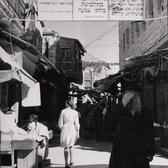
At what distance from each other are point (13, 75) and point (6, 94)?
5.65m

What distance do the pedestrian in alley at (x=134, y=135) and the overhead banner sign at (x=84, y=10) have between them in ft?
15.4

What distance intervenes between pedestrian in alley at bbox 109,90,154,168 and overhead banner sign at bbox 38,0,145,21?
185 inches

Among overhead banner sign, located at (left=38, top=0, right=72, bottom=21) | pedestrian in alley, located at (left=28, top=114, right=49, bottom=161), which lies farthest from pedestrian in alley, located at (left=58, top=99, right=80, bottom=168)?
overhead banner sign, located at (left=38, top=0, right=72, bottom=21)

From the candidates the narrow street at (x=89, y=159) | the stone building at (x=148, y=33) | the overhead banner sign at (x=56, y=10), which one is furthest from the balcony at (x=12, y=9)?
the stone building at (x=148, y=33)

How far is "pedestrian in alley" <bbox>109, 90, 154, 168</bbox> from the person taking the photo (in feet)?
21.8

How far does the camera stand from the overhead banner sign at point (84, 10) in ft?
36.3

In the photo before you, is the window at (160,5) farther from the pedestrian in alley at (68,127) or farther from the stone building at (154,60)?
the pedestrian in alley at (68,127)

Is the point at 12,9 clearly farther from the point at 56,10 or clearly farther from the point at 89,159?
the point at 89,159

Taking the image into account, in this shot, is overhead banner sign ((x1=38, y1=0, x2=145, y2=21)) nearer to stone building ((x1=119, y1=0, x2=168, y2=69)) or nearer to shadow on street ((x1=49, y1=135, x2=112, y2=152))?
stone building ((x1=119, y1=0, x2=168, y2=69))

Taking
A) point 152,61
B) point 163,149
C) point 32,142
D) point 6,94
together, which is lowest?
point 163,149

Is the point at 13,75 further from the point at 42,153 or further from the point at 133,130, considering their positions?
the point at 42,153

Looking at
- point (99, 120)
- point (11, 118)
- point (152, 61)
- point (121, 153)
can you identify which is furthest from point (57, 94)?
point (121, 153)

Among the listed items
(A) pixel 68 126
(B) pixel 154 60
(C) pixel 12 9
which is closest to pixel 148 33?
(B) pixel 154 60

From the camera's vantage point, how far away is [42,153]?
36.9 feet
